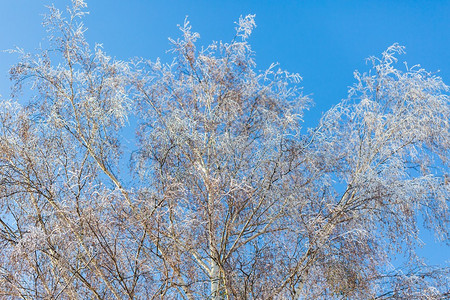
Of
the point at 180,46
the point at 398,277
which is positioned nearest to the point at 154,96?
the point at 180,46

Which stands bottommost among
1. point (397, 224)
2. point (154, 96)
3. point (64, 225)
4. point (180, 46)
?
point (64, 225)

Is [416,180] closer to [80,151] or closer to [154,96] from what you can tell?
[154,96]

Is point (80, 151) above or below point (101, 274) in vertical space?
above

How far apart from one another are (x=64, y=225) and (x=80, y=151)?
2.25 metres

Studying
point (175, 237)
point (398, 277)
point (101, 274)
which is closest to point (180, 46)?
point (175, 237)

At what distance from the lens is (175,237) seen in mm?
6820

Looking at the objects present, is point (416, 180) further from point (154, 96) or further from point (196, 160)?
point (154, 96)

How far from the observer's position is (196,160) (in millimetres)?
8641

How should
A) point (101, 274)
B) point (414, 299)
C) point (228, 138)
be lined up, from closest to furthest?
1. point (101, 274)
2. point (414, 299)
3. point (228, 138)

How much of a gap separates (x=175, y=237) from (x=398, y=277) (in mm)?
3194

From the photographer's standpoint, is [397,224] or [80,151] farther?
[80,151]

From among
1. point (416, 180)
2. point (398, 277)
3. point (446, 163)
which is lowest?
point (398, 277)

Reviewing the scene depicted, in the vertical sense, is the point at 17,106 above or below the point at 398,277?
above

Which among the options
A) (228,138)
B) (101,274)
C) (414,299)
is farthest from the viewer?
(228,138)
